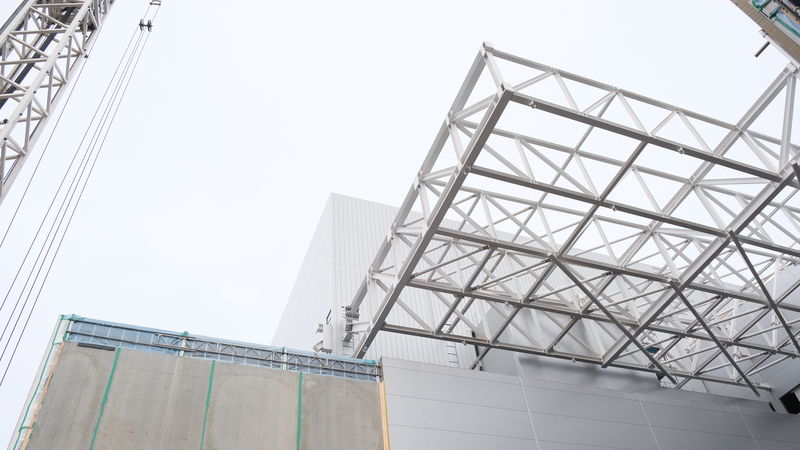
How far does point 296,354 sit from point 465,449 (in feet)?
20.7

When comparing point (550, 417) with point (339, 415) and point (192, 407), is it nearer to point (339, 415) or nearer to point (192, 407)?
point (339, 415)

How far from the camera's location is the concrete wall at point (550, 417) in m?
20.0

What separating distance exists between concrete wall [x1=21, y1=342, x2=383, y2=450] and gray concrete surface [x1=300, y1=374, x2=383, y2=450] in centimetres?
3

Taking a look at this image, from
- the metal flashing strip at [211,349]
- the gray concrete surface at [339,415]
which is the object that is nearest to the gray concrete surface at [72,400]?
the metal flashing strip at [211,349]

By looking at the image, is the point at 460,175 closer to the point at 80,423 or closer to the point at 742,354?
the point at 80,423

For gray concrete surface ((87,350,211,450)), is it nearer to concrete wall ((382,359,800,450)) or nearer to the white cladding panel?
concrete wall ((382,359,800,450))

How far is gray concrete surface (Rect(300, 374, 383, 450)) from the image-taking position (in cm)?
1855

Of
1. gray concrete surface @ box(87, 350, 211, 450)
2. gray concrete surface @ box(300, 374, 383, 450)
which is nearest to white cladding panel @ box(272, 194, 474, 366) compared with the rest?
gray concrete surface @ box(300, 374, 383, 450)

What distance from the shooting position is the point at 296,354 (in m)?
20.4

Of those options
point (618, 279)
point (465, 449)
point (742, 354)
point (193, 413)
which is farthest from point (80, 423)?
point (742, 354)

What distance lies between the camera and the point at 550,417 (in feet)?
71.3

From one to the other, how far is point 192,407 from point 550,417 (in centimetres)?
1219

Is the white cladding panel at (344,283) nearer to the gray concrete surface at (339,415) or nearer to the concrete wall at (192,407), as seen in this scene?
the gray concrete surface at (339,415)

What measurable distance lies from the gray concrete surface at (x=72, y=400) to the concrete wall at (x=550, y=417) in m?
8.64
